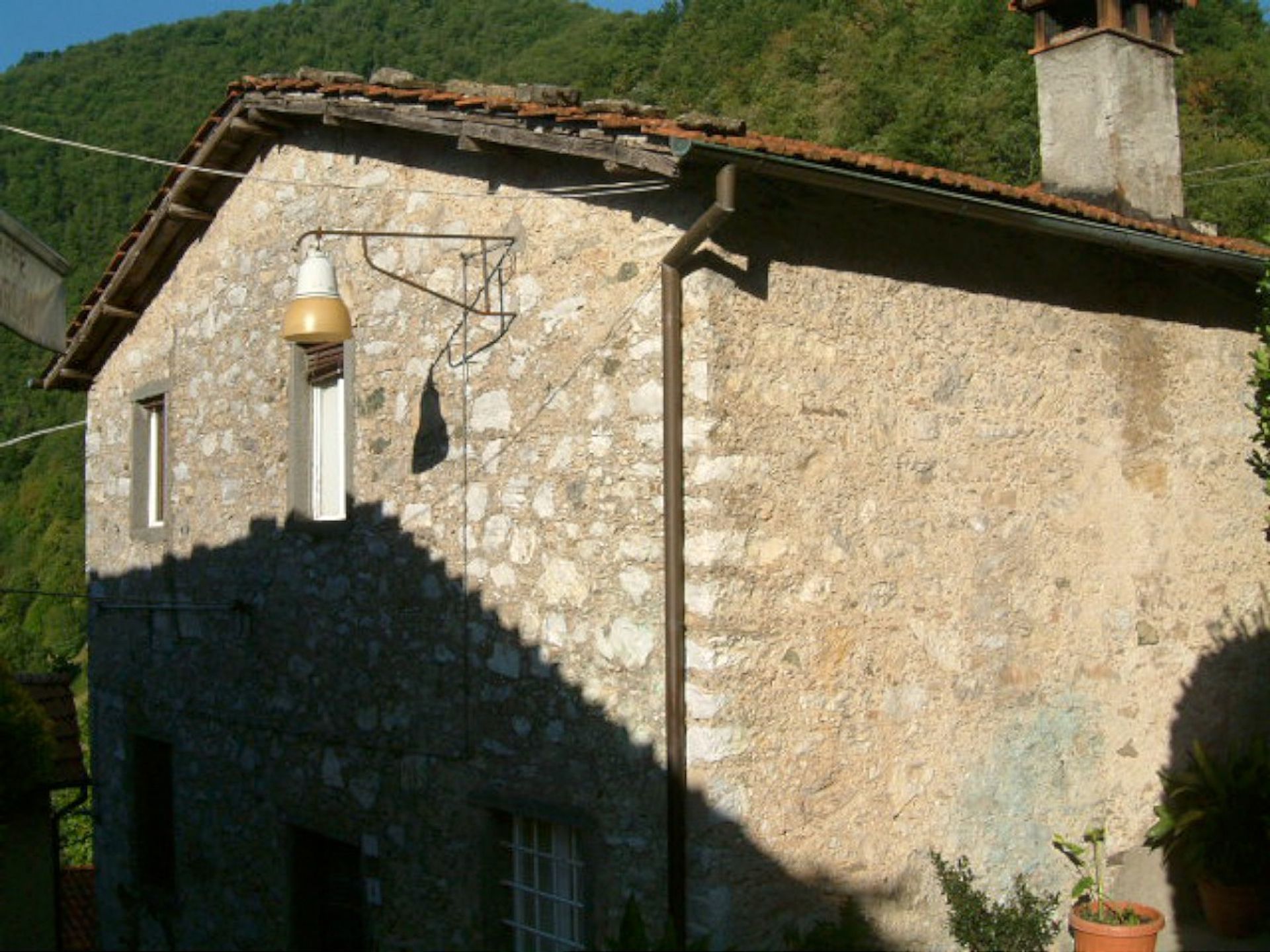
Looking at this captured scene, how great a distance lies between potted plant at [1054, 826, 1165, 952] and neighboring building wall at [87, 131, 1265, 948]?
148 mm

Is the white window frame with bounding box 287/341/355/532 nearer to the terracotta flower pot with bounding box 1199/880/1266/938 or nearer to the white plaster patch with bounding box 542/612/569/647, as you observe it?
the white plaster patch with bounding box 542/612/569/647

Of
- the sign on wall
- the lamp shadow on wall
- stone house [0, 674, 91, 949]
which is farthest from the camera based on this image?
stone house [0, 674, 91, 949]

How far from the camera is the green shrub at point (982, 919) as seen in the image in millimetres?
5902

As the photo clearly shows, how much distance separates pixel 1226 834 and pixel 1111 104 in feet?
15.3

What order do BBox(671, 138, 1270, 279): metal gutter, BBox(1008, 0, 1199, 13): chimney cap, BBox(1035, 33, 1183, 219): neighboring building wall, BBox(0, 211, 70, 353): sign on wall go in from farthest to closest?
BBox(1008, 0, 1199, 13): chimney cap → BBox(1035, 33, 1183, 219): neighboring building wall → BBox(671, 138, 1270, 279): metal gutter → BBox(0, 211, 70, 353): sign on wall

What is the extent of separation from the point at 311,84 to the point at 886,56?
66.3ft

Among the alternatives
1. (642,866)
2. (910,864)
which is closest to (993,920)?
(910,864)

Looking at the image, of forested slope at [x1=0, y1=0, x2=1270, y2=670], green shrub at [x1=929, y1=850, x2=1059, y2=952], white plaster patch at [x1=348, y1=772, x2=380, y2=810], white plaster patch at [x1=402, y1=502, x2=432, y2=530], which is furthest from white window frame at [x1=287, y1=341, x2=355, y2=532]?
forested slope at [x1=0, y1=0, x2=1270, y2=670]

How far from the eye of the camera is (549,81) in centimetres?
3069

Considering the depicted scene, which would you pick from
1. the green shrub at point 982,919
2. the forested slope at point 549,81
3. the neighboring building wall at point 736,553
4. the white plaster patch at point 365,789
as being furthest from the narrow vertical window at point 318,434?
the forested slope at point 549,81

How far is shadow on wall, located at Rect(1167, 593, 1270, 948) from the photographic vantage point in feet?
23.9

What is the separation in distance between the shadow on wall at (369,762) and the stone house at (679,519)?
27 mm

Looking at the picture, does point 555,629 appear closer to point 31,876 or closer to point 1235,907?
point 31,876

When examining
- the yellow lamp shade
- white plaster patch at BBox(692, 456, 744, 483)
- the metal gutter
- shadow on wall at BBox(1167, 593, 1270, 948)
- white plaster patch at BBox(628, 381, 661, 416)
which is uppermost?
the metal gutter
